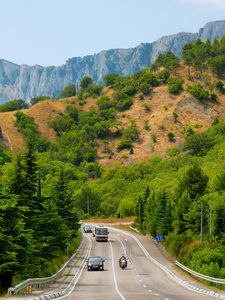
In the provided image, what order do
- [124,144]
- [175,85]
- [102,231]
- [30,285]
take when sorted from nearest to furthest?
[30,285]
[102,231]
[124,144]
[175,85]

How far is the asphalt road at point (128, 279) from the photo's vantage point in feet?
100

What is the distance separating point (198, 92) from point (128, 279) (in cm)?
14754

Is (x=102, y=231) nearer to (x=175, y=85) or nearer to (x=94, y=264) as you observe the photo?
(x=94, y=264)

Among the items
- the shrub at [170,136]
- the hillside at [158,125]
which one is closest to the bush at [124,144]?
the hillside at [158,125]

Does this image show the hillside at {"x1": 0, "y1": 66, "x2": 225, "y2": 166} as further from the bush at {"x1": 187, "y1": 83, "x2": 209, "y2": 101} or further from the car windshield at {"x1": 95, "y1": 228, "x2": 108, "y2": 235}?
the car windshield at {"x1": 95, "y1": 228, "x2": 108, "y2": 235}

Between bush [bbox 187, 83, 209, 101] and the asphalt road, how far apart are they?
8667 centimetres

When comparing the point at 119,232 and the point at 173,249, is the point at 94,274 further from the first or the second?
the point at 119,232

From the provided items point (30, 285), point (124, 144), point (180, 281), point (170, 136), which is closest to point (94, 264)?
point (180, 281)

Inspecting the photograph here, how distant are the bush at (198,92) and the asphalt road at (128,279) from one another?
86669mm

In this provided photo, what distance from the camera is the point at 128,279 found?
4647 cm

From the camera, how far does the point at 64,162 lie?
7525 inches

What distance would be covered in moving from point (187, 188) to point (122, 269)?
25.2 metres

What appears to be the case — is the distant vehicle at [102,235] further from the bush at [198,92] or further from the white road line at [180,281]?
the bush at [198,92]

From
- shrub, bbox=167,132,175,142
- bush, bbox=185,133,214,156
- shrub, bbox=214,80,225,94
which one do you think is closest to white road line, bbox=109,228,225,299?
bush, bbox=185,133,214,156
